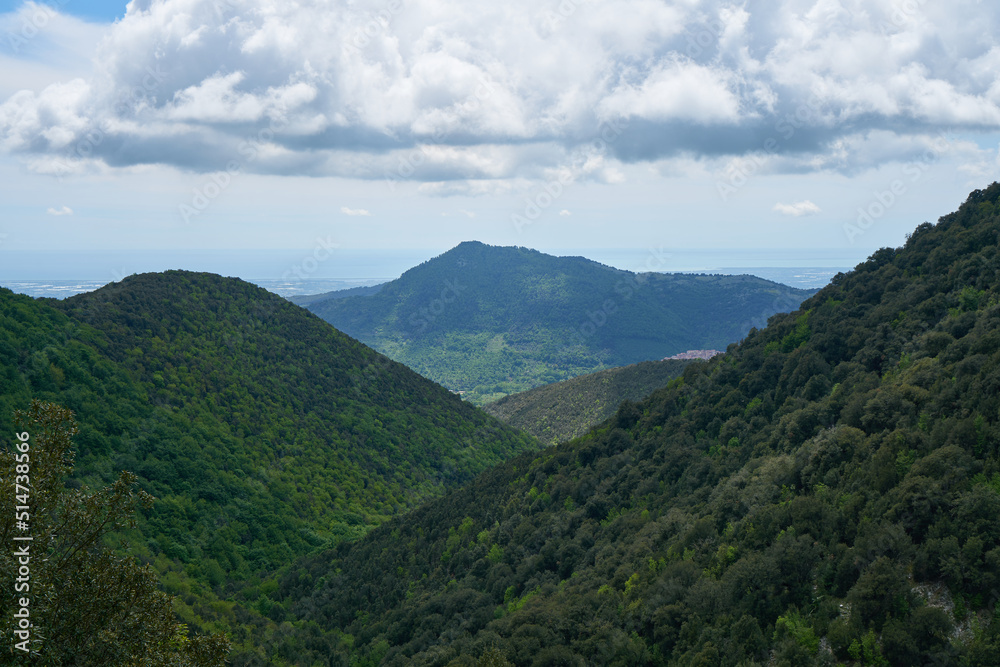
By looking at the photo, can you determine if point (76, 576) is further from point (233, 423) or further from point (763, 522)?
point (233, 423)

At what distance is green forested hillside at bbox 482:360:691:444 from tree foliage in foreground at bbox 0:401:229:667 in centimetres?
9733

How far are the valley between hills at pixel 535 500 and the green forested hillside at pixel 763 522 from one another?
0.12 metres

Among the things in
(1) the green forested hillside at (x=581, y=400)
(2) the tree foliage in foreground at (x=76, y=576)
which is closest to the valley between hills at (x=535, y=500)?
(2) the tree foliage in foreground at (x=76, y=576)

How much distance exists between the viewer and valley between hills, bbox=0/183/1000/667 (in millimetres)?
14984

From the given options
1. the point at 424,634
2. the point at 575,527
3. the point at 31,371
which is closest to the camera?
the point at 424,634

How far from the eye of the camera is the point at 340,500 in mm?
65438

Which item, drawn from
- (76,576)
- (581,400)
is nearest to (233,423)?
(76,576)

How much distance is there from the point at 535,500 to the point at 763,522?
22.8 meters

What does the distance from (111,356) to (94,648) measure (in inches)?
2201

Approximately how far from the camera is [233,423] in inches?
2579

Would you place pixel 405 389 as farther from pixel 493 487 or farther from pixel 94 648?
pixel 94 648

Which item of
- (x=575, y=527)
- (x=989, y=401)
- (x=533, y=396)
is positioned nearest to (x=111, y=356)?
(x=575, y=527)

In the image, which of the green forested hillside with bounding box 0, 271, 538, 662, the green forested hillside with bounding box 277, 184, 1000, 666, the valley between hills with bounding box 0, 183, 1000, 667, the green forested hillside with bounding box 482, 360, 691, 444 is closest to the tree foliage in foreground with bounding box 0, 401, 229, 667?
the valley between hills with bounding box 0, 183, 1000, 667

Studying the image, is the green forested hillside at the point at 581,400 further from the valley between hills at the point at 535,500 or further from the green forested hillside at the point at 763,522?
the green forested hillside at the point at 763,522
